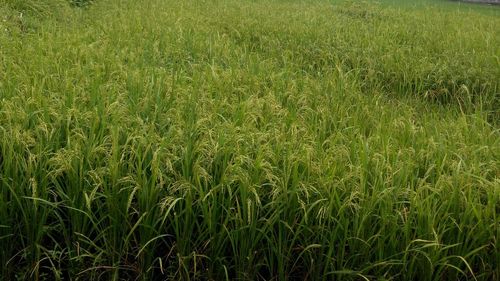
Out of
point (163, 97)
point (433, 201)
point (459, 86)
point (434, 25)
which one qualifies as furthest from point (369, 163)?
point (434, 25)

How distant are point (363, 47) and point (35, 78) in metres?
4.21

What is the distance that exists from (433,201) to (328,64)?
11.9 feet

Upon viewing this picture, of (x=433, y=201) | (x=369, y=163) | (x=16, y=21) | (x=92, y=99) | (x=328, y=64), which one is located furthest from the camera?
(x=328, y=64)

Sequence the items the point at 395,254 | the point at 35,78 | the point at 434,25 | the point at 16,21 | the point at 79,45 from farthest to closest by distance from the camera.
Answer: the point at 434,25 → the point at 16,21 → the point at 79,45 → the point at 35,78 → the point at 395,254

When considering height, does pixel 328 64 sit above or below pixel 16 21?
below

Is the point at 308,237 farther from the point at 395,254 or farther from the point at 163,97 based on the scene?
the point at 163,97

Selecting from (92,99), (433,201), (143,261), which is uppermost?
(92,99)

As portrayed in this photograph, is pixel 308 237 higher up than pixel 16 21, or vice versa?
pixel 16 21

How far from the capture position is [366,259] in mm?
2141

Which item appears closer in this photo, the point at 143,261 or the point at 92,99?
the point at 143,261

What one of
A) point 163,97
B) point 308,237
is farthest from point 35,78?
point 308,237

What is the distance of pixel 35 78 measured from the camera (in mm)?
3275

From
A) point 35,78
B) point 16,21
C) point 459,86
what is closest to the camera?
point 35,78

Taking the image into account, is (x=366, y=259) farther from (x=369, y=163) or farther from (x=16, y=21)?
(x=16, y=21)
